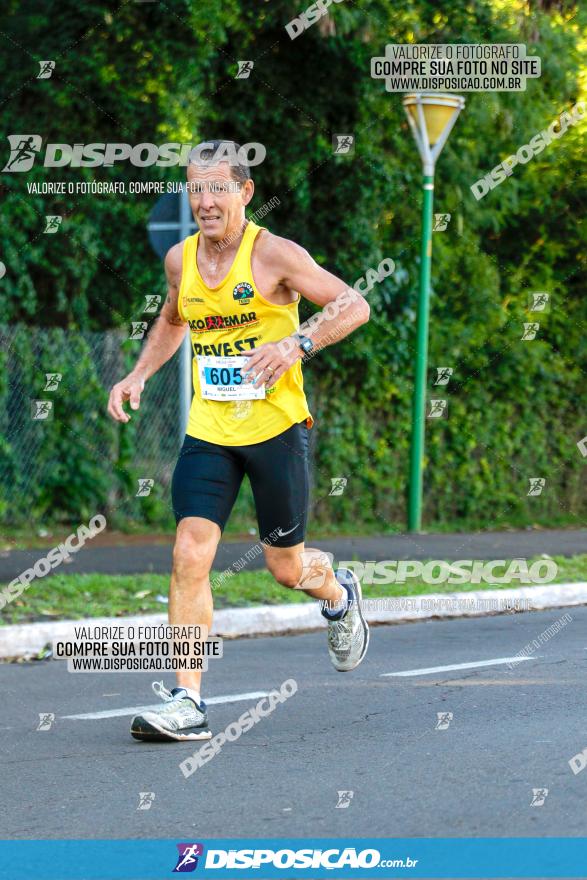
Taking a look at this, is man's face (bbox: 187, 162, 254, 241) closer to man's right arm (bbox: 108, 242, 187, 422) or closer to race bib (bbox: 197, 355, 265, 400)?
man's right arm (bbox: 108, 242, 187, 422)

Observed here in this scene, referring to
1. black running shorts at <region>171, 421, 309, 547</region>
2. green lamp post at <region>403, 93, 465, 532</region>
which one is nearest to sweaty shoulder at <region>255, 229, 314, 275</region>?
black running shorts at <region>171, 421, 309, 547</region>

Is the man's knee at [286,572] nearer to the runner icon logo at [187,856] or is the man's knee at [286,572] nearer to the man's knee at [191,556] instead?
the man's knee at [191,556]

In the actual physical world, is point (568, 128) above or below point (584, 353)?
above

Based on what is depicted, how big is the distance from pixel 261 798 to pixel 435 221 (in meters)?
12.4

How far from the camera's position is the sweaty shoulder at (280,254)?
598 cm

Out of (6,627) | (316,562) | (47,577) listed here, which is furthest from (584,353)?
(316,562)

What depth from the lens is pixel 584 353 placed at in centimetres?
1917

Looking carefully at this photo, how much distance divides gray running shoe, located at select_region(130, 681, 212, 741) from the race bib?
1.17 m

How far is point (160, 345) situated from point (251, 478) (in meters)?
0.77

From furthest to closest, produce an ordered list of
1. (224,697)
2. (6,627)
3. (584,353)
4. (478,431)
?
(584,353), (478,431), (6,627), (224,697)

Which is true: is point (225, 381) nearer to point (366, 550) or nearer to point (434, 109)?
point (366, 550)

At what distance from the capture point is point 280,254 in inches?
236

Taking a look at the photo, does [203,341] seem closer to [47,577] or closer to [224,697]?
[224,697]

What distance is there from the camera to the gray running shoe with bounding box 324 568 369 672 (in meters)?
6.93
